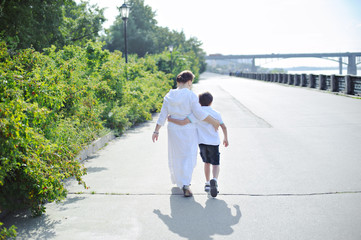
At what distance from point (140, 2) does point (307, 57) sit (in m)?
70.2

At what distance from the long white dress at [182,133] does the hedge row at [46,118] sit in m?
1.25

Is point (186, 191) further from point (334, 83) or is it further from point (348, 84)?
point (334, 83)

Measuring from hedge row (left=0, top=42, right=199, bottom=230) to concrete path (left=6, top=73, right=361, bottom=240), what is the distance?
391 mm

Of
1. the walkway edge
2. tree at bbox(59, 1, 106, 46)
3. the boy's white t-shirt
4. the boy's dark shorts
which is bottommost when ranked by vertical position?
the walkway edge

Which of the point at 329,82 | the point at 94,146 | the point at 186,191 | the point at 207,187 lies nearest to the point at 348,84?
the point at 329,82

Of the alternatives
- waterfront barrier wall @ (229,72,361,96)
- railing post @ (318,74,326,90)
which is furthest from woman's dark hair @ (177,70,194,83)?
railing post @ (318,74,326,90)

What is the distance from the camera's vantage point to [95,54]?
11953mm

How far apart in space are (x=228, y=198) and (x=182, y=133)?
1.05 metres

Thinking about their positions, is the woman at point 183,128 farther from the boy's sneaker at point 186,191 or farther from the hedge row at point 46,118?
the hedge row at point 46,118

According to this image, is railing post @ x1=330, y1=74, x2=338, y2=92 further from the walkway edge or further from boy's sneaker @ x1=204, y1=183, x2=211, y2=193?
boy's sneaker @ x1=204, y1=183, x2=211, y2=193

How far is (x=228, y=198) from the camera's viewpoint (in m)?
4.87

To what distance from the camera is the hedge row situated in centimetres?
353

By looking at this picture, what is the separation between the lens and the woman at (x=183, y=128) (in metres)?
4.91

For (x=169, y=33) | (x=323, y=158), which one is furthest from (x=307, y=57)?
(x=323, y=158)
